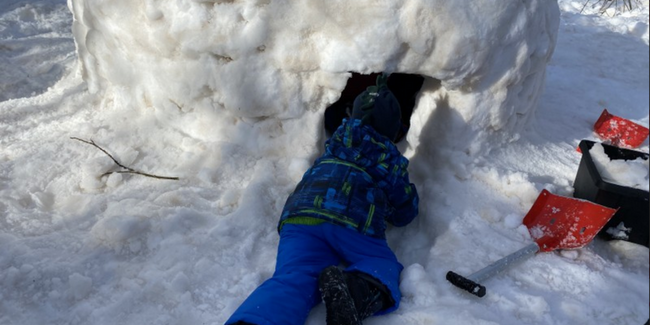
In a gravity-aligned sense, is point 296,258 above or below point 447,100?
below

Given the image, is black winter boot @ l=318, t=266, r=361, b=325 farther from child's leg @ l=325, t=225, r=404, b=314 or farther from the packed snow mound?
the packed snow mound

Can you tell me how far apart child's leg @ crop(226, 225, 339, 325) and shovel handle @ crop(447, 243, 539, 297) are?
50cm

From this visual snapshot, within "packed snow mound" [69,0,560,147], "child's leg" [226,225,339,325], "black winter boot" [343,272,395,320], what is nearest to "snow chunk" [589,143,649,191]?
"packed snow mound" [69,0,560,147]

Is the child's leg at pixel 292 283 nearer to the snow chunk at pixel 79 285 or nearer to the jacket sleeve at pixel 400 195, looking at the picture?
the jacket sleeve at pixel 400 195

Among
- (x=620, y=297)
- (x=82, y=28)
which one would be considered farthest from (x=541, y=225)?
(x=82, y=28)

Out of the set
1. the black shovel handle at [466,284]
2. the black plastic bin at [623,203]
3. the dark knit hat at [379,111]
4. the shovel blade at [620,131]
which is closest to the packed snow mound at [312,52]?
the dark knit hat at [379,111]

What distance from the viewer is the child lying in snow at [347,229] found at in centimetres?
175

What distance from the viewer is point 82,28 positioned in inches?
126

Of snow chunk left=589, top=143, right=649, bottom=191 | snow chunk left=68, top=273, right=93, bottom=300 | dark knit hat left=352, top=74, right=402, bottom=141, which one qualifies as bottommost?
snow chunk left=68, top=273, right=93, bottom=300

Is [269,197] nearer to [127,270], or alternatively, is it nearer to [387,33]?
[127,270]

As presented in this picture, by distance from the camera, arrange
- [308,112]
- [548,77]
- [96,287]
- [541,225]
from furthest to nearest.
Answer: [548,77] → [308,112] → [541,225] → [96,287]

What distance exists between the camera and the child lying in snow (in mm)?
1751

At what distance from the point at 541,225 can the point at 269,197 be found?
1326 mm

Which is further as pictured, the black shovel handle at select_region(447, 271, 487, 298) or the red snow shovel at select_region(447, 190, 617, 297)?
the red snow shovel at select_region(447, 190, 617, 297)
